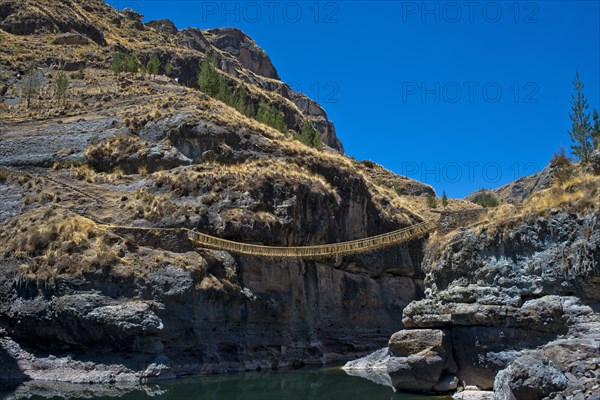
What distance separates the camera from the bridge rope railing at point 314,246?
44.2 m

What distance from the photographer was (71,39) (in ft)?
308

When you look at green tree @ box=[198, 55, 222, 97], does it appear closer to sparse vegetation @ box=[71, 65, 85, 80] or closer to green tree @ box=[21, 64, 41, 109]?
sparse vegetation @ box=[71, 65, 85, 80]

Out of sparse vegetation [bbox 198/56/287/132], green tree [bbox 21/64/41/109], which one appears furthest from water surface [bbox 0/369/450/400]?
green tree [bbox 21/64/41/109]

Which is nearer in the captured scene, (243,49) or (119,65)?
(119,65)

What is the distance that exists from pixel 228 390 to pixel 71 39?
76076mm

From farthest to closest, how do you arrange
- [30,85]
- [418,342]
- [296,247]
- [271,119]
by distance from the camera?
[271,119] < [30,85] < [296,247] < [418,342]

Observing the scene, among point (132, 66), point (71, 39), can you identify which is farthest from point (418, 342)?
point (71, 39)

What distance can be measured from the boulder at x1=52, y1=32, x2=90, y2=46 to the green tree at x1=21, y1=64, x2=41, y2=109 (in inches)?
699

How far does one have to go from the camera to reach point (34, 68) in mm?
81125

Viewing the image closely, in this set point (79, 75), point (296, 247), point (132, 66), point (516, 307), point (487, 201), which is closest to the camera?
point (516, 307)

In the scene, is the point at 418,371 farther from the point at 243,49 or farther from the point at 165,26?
the point at 243,49

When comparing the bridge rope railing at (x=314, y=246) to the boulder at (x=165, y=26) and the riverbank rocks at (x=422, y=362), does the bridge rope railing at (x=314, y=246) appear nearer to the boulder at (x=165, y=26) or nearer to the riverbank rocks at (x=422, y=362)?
the riverbank rocks at (x=422, y=362)

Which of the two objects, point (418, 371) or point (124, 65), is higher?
point (124, 65)

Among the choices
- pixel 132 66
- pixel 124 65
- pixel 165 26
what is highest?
pixel 165 26
